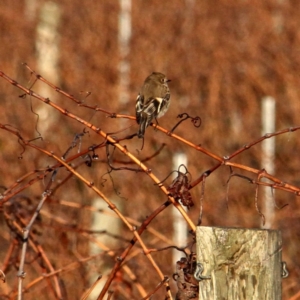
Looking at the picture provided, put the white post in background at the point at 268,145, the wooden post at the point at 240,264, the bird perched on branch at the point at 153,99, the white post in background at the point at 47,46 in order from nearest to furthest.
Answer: the wooden post at the point at 240,264, the bird perched on branch at the point at 153,99, the white post in background at the point at 268,145, the white post in background at the point at 47,46

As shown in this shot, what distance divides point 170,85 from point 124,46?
4.14ft

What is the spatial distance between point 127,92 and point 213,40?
53.3 inches

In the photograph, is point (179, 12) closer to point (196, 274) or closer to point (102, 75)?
point (102, 75)

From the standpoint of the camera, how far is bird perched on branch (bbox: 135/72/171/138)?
4.57m

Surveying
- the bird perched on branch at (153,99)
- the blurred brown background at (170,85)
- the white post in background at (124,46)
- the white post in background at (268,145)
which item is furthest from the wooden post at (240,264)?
the white post in background at (124,46)

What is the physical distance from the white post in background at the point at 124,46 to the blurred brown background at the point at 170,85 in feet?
0.06

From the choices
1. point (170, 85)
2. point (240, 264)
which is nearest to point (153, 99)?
point (240, 264)

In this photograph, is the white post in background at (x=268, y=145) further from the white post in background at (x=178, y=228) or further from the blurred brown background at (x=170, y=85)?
the white post in background at (x=178, y=228)

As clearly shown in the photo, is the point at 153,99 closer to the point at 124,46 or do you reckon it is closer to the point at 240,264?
the point at 240,264

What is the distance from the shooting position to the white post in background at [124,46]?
34.1 ft

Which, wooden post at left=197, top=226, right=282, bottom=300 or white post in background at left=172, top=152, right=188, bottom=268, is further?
white post in background at left=172, top=152, right=188, bottom=268

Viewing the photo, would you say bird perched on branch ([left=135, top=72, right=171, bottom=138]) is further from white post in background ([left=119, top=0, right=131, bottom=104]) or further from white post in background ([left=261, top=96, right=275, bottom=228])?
white post in background ([left=119, top=0, right=131, bottom=104])

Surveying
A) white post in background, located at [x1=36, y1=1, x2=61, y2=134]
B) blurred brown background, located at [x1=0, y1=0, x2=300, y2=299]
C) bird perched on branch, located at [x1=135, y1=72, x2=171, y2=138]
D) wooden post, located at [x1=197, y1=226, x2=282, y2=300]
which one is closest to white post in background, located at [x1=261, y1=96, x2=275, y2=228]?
blurred brown background, located at [x1=0, y1=0, x2=300, y2=299]

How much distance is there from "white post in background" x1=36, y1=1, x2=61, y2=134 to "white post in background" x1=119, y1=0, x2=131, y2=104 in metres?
0.98
